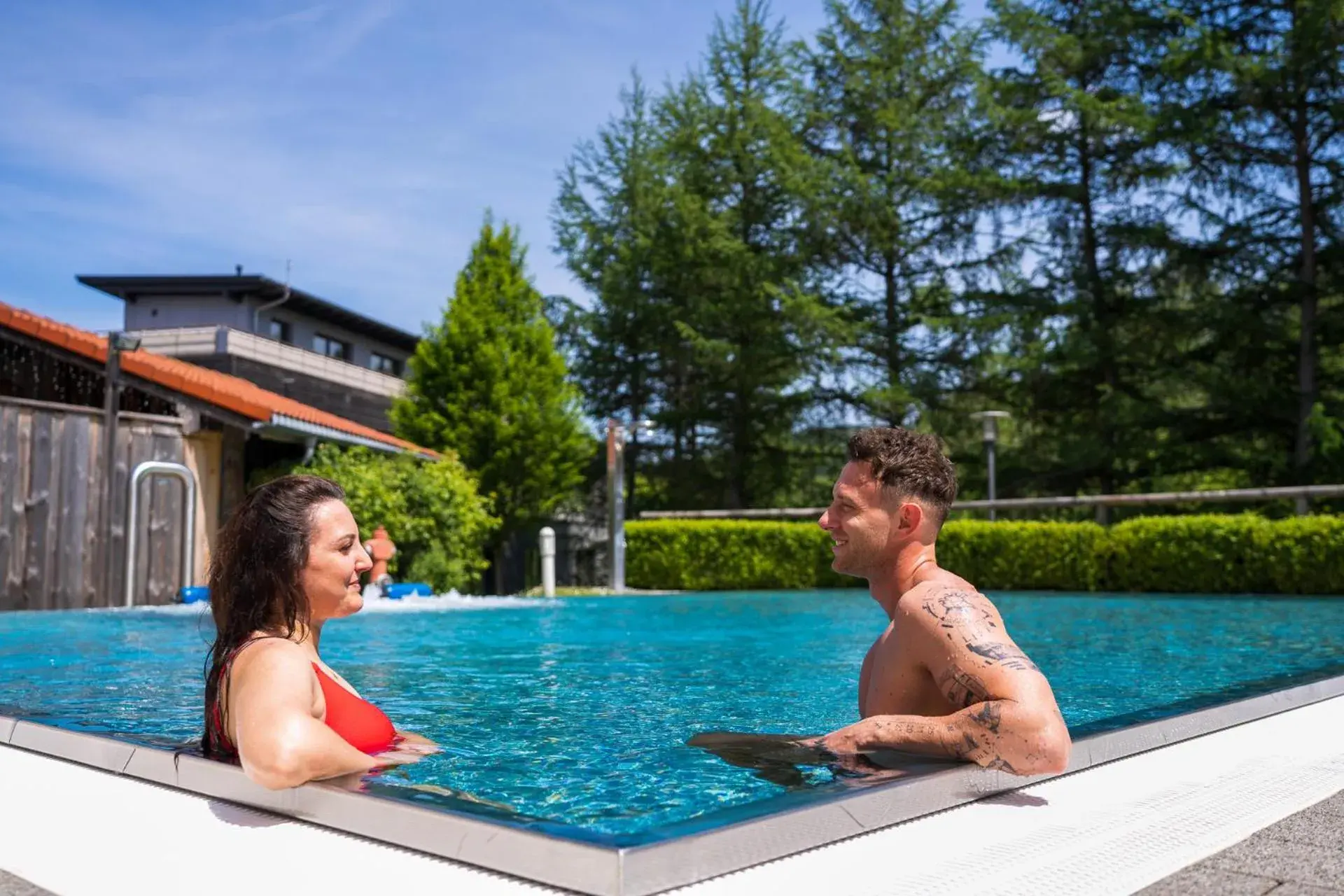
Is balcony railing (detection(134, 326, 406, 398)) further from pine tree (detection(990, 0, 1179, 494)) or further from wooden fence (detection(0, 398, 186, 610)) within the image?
pine tree (detection(990, 0, 1179, 494))

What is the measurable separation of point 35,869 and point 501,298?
2245 centimetres

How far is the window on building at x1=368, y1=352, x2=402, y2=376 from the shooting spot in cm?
3139

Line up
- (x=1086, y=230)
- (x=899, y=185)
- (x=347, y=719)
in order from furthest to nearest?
(x=899, y=185)
(x=1086, y=230)
(x=347, y=719)

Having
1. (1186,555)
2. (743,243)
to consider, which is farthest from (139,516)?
(743,243)

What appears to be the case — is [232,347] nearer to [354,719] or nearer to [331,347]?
[331,347]

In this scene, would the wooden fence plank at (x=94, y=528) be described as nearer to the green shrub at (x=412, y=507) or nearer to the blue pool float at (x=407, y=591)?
the green shrub at (x=412, y=507)

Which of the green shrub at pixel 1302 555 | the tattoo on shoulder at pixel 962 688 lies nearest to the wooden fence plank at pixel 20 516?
the tattoo on shoulder at pixel 962 688

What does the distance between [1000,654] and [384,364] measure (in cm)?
3095

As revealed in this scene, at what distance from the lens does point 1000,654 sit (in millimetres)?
2691

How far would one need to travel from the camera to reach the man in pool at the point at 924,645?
265 centimetres

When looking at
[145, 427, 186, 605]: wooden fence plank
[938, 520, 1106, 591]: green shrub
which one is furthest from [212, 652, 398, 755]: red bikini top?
[938, 520, 1106, 591]: green shrub

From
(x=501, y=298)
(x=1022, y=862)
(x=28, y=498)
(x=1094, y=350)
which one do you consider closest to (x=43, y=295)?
(x=501, y=298)

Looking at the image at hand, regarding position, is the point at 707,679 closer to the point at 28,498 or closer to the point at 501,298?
the point at 28,498

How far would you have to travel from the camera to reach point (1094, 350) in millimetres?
22328
